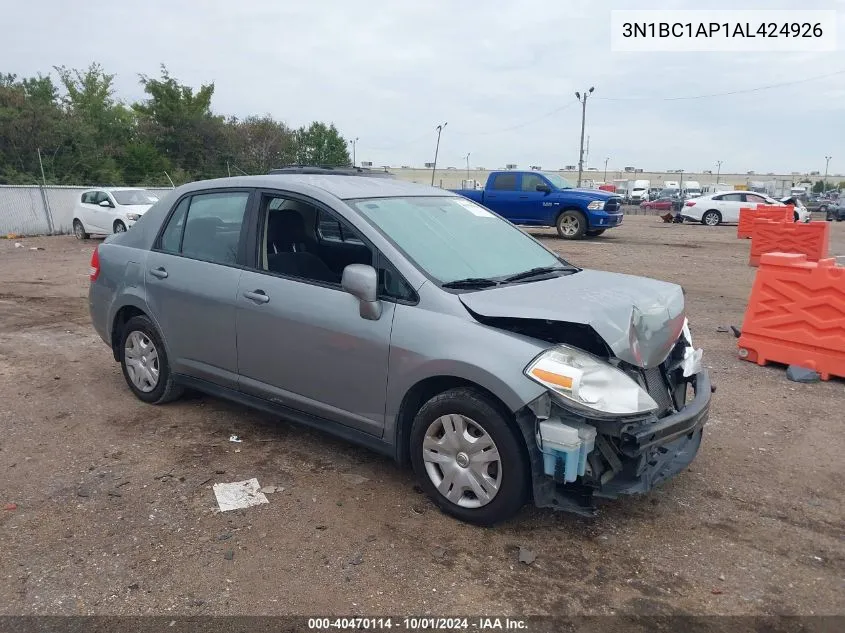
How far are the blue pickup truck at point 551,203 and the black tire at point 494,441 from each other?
1539 cm

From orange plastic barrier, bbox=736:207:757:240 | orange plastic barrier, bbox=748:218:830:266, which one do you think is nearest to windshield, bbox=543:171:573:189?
orange plastic barrier, bbox=748:218:830:266

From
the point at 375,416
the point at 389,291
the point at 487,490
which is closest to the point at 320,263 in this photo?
the point at 389,291

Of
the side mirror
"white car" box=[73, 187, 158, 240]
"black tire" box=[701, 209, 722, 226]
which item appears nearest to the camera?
the side mirror

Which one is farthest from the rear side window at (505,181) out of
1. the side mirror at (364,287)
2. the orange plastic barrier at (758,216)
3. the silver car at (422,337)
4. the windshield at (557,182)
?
the side mirror at (364,287)

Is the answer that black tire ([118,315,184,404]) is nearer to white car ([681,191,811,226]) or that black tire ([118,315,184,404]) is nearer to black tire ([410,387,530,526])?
black tire ([410,387,530,526])

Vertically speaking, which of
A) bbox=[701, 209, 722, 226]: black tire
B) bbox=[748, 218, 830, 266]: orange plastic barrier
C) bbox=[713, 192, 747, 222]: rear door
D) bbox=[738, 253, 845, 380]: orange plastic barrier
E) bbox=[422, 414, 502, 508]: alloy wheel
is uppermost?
bbox=[713, 192, 747, 222]: rear door

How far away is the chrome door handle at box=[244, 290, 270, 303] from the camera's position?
13.5 ft

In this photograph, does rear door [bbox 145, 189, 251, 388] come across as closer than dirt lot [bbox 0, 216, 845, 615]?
No

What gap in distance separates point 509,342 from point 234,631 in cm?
172

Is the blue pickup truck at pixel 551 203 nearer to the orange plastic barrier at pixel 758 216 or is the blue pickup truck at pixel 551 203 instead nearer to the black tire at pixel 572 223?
the black tire at pixel 572 223

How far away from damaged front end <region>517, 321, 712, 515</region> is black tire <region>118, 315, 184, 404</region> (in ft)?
9.73

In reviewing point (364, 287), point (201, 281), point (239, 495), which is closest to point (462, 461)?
point (364, 287)

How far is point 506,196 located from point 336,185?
15.1 metres

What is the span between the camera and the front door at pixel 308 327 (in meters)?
3.68
